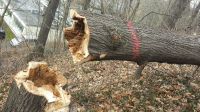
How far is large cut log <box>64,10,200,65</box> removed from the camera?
512 centimetres

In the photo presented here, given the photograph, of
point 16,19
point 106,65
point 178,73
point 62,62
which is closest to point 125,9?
point 62,62

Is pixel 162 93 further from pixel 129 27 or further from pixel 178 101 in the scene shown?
pixel 129 27

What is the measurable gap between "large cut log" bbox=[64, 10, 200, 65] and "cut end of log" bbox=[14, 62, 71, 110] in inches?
21.7

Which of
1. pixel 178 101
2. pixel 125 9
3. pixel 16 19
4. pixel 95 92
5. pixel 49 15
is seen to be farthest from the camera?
pixel 16 19

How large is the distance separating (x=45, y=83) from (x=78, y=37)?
37.8 inches

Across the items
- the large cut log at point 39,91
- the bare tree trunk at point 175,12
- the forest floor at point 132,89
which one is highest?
the bare tree trunk at point 175,12

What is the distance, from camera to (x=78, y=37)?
5312 mm

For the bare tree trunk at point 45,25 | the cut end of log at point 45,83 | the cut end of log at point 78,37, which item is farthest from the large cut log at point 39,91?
the bare tree trunk at point 45,25

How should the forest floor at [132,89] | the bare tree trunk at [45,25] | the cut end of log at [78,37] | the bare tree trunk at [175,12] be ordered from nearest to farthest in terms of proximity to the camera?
the cut end of log at [78,37]
the forest floor at [132,89]
the bare tree trunk at [45,25]
the bare tree trunk at [175,12]

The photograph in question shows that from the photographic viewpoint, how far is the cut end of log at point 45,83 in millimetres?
5133

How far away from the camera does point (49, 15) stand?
1412 centimetres

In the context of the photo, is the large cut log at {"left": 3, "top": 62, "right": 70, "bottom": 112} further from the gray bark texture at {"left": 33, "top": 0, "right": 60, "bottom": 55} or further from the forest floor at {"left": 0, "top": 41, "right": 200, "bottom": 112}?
the gray bark texture at {"left": 33, "top": 0, "right": 60, "bottom": 55}

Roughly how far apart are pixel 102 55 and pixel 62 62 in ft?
23.3

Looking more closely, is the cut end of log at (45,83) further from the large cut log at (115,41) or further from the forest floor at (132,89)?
the forest floor at (132,89)
